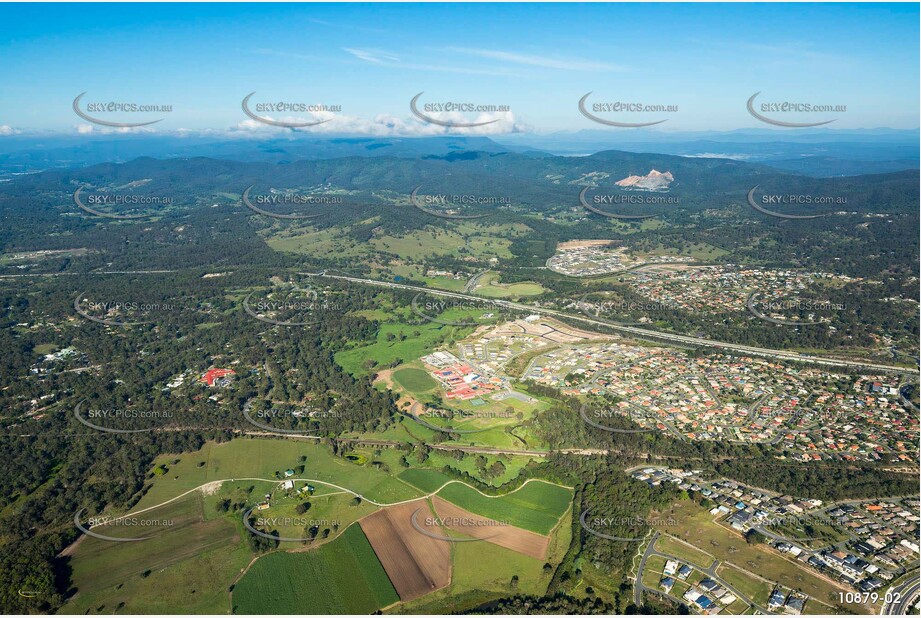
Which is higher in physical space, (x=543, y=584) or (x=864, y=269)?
(x=864, y=269)

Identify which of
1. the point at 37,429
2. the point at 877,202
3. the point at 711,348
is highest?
the point at 877,202

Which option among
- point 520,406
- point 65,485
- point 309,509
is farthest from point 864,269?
point 65,485

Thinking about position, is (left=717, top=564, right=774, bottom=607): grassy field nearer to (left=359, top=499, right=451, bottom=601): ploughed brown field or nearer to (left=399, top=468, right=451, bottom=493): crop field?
(left=359, top=499, right=451, bottom=601): ploughed brown field

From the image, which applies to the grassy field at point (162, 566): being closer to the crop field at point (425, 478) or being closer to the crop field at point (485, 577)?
the crop field at point (485, 577)

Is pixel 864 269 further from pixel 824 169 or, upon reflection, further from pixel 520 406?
pixel 824 169

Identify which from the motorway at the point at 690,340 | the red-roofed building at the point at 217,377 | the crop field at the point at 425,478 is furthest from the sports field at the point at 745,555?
the red-roofed building at the point at 217,377

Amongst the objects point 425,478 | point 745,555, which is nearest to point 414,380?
point 425,478

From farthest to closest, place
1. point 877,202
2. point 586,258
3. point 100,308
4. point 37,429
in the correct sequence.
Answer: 1. point 877,202
2. point 586,258
3. point 100,308
4. point 37,429
